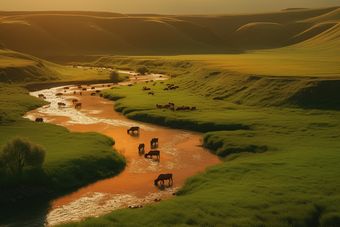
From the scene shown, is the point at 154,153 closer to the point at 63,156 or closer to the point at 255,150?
the point at 63,156

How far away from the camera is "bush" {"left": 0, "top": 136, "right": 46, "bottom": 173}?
2700cm

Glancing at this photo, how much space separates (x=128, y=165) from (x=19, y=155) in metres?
9.79

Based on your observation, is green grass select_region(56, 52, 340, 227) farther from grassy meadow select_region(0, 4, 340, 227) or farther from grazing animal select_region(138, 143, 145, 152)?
grazing animal select_region(138, 143, 145, 152)

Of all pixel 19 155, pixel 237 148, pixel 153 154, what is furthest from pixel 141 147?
pixel 19 155

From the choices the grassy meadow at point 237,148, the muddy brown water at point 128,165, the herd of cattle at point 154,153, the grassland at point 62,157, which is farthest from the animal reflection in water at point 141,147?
the grassy meadow at point 237,148

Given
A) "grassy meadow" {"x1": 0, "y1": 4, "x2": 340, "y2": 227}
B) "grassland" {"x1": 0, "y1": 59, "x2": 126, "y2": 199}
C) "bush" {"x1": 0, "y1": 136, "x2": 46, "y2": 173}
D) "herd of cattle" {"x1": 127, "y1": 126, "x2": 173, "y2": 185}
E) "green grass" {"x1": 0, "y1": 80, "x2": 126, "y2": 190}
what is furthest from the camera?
"herd of cattle" {"x1": 127, "y1": 126, "x2": 173, "y2": 185}

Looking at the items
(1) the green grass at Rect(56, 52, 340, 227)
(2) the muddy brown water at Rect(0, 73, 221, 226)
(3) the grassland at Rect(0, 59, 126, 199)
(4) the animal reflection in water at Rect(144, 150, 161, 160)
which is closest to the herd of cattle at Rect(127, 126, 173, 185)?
(4) the animal reflection in water at Rect(144, 150, 161, 160)

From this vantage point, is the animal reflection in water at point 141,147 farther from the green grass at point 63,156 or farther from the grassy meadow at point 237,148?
the grassy meadow at point 237,148

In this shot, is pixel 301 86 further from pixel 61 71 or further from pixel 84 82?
pixel 61 71

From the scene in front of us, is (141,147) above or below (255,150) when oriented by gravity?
above

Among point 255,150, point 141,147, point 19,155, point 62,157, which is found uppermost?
point 141,147

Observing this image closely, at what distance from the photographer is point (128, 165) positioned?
109 ft

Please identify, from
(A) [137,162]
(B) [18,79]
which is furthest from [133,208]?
(B) [18,79]

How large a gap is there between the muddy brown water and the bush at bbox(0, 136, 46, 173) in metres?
3.66
